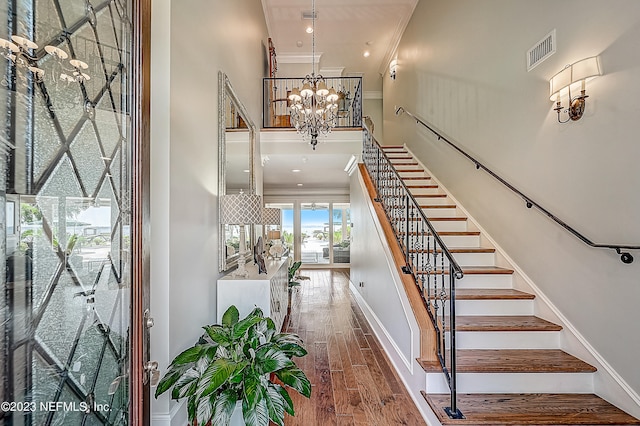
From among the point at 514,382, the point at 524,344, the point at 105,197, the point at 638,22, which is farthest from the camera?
the point at 524,344

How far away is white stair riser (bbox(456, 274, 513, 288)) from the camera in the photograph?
10.7 feet

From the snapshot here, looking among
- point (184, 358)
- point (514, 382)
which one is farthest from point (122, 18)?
point (514, 382)

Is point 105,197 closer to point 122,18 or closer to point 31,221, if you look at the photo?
point 31,221

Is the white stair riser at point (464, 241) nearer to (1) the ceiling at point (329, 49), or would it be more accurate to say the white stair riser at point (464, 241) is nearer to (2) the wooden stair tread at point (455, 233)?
(2) the wooden stair tread at point (455, 233)

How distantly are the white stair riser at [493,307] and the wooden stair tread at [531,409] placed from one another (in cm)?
75

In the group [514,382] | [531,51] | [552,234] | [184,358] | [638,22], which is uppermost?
[531,51]

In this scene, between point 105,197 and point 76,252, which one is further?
point 105,197

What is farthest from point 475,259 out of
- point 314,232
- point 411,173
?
point 314,232

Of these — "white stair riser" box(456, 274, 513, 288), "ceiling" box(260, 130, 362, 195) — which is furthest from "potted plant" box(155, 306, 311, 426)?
"ceiling" box(260, 130, 362, 195)

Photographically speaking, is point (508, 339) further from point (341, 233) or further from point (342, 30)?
point (341, 233)

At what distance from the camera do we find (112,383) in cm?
107

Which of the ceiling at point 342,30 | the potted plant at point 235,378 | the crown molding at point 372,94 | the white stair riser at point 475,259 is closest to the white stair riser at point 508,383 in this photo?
the potted plant at point 235,378

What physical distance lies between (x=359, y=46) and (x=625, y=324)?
7.74 meters

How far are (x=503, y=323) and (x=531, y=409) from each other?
2.34ft
